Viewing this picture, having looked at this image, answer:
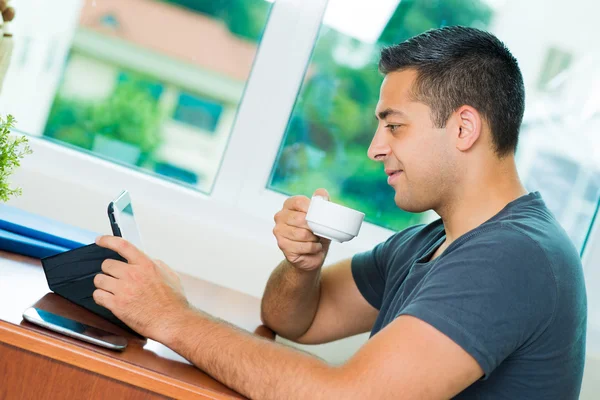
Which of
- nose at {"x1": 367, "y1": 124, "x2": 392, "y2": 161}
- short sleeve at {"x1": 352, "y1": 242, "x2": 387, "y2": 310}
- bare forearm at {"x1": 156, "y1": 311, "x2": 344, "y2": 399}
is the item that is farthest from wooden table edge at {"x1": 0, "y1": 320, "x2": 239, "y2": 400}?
short sleeve at {"x1": 352, "y1": 242, "x2": 387, "y2": 310}

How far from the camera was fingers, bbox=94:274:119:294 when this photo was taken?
1.09 meters

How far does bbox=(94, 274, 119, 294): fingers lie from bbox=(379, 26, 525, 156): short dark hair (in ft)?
2.05

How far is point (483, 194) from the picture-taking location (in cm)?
129

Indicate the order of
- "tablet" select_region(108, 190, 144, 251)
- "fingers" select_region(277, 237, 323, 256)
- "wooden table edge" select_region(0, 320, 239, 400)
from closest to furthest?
"wooden table edge" select_region(0, 320, 239, 400) → "tablet" select_region(108, 190, 144, 251) → "fingers" select_region(277, 237, 323, 256)

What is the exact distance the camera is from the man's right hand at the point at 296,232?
4.50ft

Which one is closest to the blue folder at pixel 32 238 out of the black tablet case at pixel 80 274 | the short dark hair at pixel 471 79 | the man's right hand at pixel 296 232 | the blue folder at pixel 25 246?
the blue folder at pixel 25 246

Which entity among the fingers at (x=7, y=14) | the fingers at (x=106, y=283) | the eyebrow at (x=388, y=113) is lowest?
the fingers at (x=106, y=283)

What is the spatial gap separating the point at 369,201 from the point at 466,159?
2.61 ft

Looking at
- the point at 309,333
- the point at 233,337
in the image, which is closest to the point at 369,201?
the point at 309,333

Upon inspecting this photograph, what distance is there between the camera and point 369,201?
2.08 m

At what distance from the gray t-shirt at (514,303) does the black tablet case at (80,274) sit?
461 millimetres

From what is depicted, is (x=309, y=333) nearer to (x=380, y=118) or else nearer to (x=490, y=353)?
(x=380, y=118)

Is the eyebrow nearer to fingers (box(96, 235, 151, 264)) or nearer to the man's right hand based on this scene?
the man's right hand

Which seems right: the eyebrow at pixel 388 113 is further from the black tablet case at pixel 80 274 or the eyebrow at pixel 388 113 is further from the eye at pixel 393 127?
the black tablet case at pixel 80 274
